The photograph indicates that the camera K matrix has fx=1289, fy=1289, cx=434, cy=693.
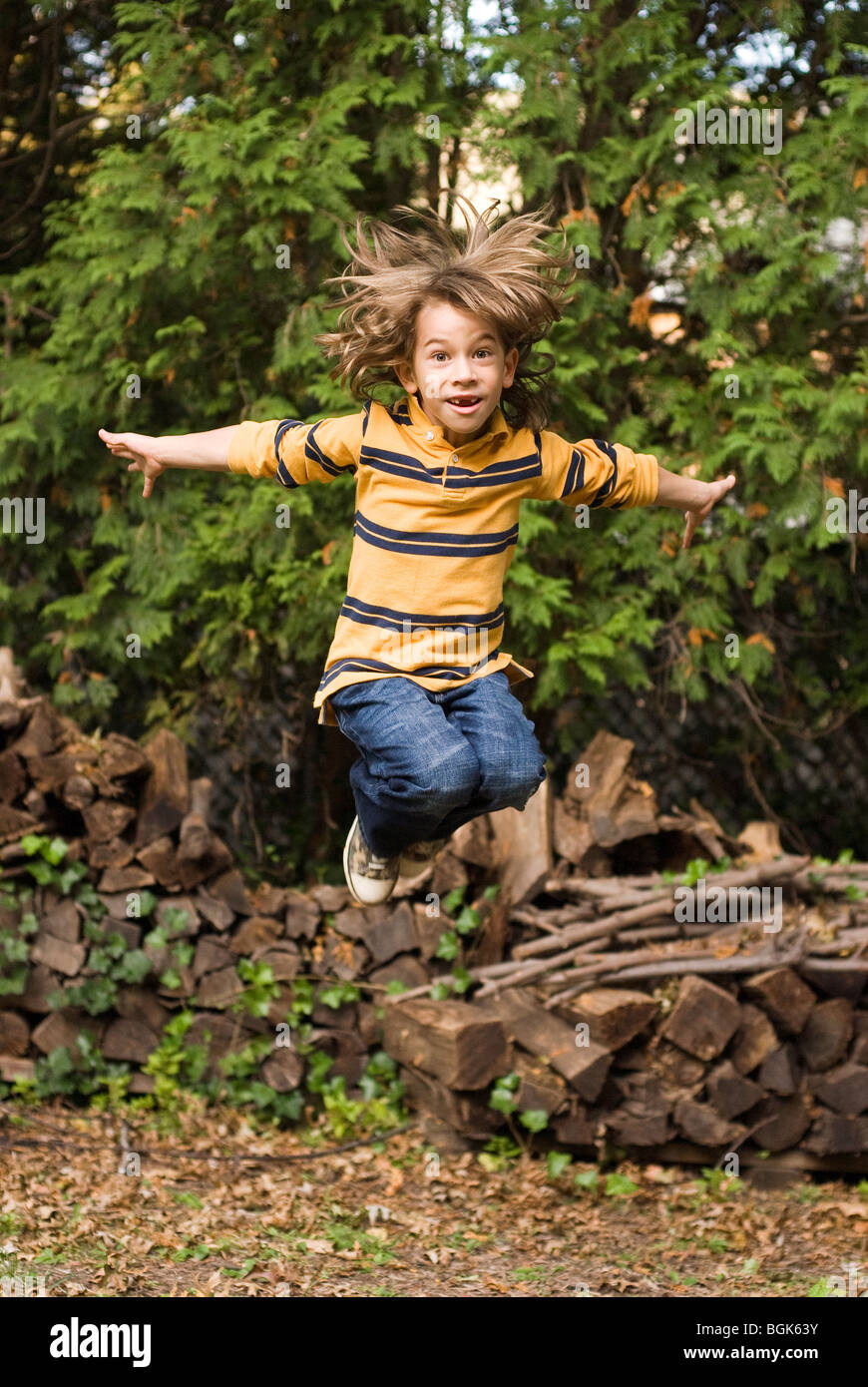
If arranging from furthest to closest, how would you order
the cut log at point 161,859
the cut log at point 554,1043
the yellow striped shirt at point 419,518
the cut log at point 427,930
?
1. the cut log at point 161,859
2. the cut log at point 427,930
3. the cut log at point 554,1043
4. the yellow striped shirt at point 419,518

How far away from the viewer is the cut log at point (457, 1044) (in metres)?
4.68

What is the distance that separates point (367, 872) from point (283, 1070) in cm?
230

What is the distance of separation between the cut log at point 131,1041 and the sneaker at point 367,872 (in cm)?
245

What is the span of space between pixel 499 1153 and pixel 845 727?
297cm

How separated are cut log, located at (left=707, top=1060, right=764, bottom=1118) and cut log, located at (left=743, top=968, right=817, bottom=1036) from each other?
25 centimetres

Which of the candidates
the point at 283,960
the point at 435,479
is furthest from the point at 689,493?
the point at 283,960

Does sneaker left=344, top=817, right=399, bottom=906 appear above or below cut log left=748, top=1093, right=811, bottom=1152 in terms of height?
above

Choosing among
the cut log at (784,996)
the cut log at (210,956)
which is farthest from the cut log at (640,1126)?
the cut log at (210,956)

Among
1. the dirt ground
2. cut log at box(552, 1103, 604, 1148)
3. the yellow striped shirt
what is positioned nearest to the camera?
the yellow striped shirt

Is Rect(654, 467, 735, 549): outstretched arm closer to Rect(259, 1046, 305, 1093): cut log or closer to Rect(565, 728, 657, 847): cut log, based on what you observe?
Rect(565, 728, 657, 847): cut log

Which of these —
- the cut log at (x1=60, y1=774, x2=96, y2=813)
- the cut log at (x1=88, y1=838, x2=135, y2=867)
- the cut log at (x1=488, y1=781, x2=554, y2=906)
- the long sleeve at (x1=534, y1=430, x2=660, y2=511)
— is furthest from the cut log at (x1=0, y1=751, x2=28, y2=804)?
the long sleeve at (x1=534, y1=430, x2=660, y2=511)

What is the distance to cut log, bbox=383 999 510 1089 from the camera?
468 centimetres

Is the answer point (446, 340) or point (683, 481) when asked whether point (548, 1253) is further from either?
point (446, 340)
